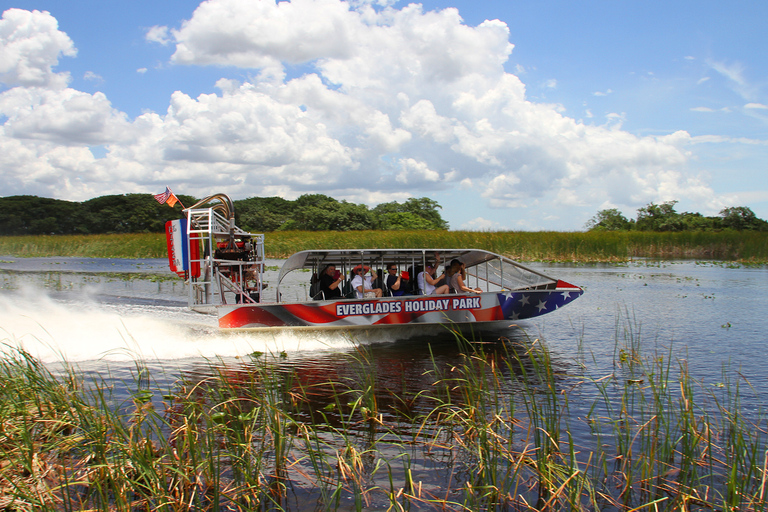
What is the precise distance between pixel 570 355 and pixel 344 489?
6836mm

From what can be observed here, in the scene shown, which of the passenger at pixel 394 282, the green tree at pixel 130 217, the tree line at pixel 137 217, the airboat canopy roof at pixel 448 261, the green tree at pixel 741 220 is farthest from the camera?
the green tree at pixel 130 217

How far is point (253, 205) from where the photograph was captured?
9412cm

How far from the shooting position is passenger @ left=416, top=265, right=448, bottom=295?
11.3 meters

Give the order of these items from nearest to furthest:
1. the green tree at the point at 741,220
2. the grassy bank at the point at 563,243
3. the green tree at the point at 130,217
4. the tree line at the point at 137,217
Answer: the grassy bank at the point at 563,243 < the green tree at the point at 741,220 < the tree line at the point at 137,217 < the green tree at the point at 130,217

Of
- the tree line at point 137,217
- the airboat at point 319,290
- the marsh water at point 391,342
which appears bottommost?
the marsh water at point 391,342

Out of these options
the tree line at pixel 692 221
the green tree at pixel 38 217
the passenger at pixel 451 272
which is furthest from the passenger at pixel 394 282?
the green tree at pixel 38 217

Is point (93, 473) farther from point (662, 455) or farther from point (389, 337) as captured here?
point (389, 337)


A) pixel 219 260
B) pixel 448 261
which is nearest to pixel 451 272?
pixel 448 261

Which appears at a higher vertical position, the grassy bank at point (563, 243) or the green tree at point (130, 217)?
the green tree at point (130, 217)

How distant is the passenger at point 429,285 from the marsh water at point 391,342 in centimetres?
93

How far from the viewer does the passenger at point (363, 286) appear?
35.8 feet

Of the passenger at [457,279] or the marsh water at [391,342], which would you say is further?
the passenger at [457,279]

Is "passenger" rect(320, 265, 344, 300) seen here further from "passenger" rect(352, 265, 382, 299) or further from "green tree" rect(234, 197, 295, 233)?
"green tree" rect(234, 197, 295, 233)

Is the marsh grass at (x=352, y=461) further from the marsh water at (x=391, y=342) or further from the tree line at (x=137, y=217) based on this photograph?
the tree line at (x=137, y=217)
